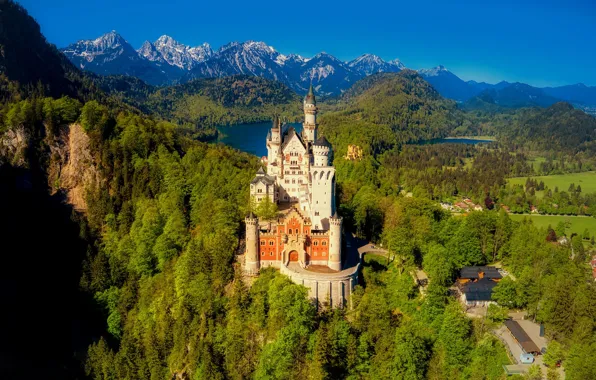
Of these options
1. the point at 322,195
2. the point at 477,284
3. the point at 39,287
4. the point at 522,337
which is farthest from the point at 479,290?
the point at 39,287

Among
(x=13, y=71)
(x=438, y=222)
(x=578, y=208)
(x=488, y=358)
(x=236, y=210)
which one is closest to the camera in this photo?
(x=488, y=358)

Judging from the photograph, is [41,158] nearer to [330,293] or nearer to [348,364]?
[330,293]

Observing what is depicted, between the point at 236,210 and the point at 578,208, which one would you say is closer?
the point at 236,210

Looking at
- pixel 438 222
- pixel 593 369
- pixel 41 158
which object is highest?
pixel 41 158

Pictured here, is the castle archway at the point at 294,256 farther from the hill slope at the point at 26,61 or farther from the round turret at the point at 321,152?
the hill slope at the point at 26,61

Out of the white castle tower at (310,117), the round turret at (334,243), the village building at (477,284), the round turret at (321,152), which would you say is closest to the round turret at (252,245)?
the round turret at (334,243)

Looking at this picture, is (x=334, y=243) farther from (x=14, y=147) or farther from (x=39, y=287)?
(x=14, y=147)

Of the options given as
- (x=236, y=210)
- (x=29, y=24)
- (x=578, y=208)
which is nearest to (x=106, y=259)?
(x=236, y=210)
